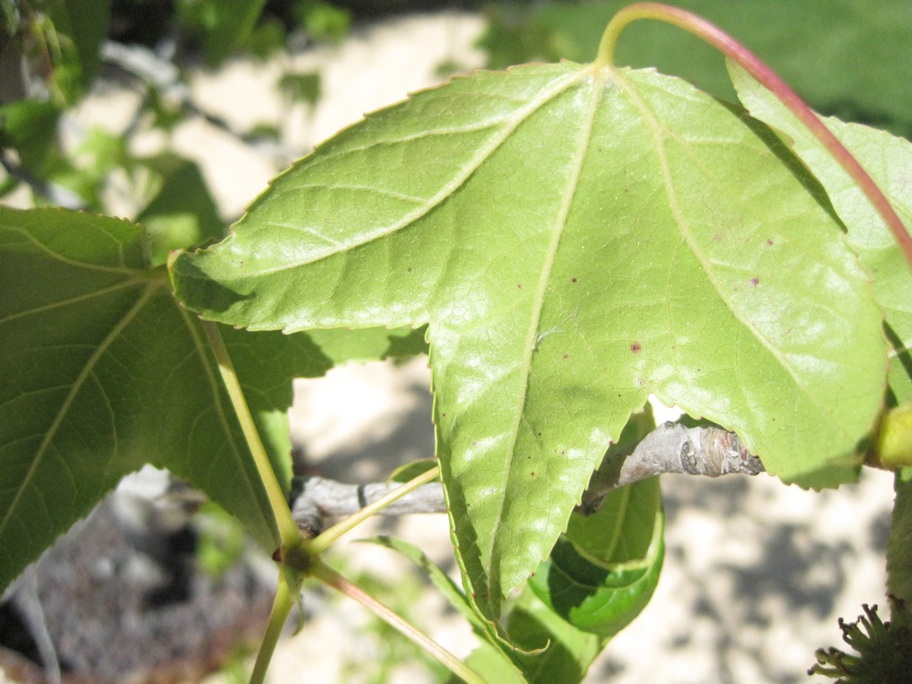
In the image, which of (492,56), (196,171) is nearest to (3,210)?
(196,171)

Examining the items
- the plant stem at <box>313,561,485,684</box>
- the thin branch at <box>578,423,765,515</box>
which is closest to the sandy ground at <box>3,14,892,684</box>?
the plant stem at <box>313,561,485,684</box>

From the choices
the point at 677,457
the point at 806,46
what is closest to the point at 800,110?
the point at 677,457

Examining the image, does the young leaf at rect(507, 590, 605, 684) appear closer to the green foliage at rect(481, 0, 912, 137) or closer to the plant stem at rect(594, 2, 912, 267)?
the plant stem at rect(594, 2, 912, 267)

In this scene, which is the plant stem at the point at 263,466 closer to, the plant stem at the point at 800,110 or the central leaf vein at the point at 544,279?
the central leaf vein at the point at 544,279

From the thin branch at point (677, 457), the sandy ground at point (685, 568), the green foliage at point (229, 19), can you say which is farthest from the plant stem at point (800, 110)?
Result: the sandy ground at point (685, 568)

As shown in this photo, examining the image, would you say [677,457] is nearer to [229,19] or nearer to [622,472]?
[622,472]
